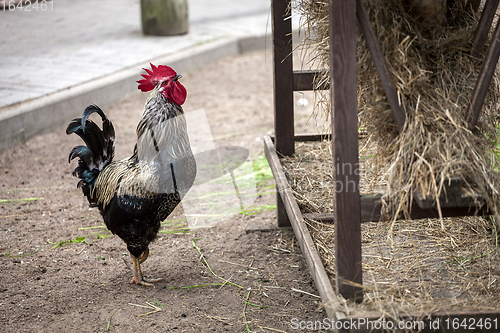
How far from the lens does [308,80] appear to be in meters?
3.40

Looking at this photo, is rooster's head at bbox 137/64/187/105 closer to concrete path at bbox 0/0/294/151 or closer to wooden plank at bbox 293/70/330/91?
wooden plank at bbox 293/70/330/91

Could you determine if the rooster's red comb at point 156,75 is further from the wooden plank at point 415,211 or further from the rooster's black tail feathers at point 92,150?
the wooden plank at point 415,211

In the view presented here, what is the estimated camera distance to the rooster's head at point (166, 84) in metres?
2.89

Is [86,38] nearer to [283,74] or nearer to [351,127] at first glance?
[283,74]

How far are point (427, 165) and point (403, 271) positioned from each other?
0.84 metres

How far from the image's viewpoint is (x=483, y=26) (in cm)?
202

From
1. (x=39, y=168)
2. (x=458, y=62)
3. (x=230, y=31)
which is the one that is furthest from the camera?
(x=230, y=31)

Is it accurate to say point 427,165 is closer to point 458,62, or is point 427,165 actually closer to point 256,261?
point 458,62

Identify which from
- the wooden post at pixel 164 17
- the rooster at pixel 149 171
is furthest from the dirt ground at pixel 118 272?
the wooden post at pixel 164 17

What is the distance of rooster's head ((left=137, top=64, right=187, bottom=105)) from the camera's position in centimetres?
289

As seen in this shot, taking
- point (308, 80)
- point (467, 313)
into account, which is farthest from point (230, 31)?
point (467, 313)

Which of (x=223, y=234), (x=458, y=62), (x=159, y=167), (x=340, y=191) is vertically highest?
(x=458, y=62)

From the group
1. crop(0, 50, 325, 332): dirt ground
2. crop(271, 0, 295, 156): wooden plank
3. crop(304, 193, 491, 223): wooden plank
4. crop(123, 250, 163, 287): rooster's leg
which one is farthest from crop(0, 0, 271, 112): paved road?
crop(304, 193, 491, 223): wooden plank

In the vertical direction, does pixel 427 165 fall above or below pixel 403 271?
above
